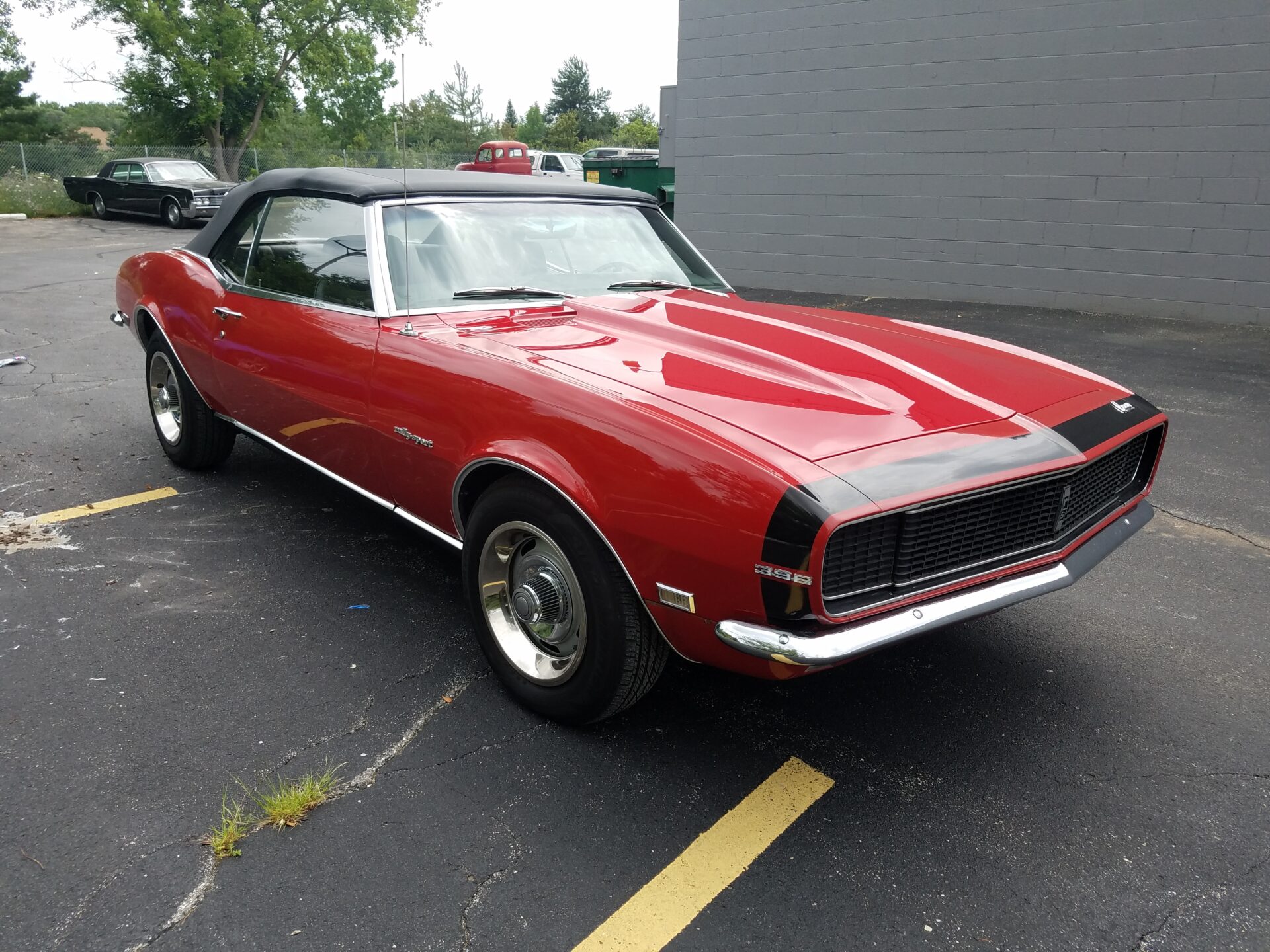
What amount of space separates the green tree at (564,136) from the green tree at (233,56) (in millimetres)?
31506

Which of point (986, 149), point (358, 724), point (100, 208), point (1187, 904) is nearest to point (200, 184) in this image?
point (100, 208)

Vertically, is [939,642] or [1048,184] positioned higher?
[1048,184]

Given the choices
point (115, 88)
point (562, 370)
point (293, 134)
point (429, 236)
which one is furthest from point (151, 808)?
point (293, 134)

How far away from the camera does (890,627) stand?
7.29 feet

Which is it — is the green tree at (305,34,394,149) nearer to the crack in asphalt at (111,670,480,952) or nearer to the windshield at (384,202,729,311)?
the windshield at (384,202,729,311)

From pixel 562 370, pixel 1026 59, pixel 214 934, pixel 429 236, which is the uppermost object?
pixel 1026 59

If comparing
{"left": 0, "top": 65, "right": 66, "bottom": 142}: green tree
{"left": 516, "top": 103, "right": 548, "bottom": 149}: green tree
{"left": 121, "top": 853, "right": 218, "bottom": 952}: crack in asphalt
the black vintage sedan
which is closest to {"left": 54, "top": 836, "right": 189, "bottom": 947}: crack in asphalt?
{"left": 121, "top": 853, "right": 218, "bottom": 952}: crack in asphalt

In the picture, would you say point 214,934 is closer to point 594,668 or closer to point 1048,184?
point 594,668

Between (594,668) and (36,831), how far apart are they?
1440 mm

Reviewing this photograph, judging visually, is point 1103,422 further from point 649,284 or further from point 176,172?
point 176,172

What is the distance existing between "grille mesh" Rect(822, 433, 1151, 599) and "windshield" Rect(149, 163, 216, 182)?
834 inches

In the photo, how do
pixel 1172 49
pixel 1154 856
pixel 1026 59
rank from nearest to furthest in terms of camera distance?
1. pixel 1154 856
2. pixel 1172 49
3. pixel 1026 59

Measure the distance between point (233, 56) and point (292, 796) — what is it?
115ft

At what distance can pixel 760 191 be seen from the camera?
11953 mm
